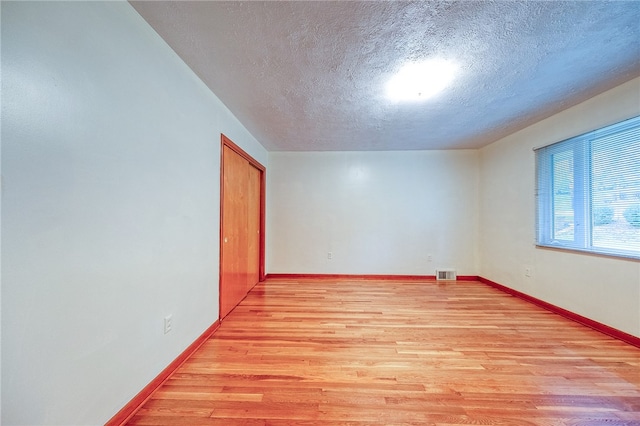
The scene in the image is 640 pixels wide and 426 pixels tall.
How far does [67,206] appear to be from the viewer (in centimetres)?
99

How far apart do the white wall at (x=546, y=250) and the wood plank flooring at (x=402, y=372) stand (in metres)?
0.27

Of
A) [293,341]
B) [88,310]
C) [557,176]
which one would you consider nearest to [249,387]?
[293,341]

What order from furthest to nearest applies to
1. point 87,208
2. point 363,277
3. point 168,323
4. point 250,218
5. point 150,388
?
point 363,277, point 250,218, point 168,323, point 150,388, point 87,208

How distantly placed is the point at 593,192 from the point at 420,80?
2.25m

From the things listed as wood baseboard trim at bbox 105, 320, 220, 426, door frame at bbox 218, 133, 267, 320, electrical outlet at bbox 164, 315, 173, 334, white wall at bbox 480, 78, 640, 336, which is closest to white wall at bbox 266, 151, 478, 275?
door frame at bbox 218, 133, 267, 320

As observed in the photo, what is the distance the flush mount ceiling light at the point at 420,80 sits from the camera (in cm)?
180

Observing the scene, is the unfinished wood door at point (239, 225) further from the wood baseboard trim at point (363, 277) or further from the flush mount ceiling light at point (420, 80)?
the flush mount ceiling light at point (420, 80)

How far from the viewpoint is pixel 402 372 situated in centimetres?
167

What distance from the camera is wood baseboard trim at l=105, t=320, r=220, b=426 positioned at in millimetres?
1237

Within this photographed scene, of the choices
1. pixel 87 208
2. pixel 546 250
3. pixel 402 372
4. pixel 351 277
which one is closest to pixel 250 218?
pixel 351 277

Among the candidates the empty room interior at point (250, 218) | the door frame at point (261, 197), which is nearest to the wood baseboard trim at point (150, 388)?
the empty room interior at point (250, 218)

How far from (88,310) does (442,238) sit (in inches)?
180

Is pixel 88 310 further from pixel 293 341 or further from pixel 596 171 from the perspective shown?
pixel 596 171

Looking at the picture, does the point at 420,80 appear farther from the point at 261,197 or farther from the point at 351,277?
the point at 351,277
